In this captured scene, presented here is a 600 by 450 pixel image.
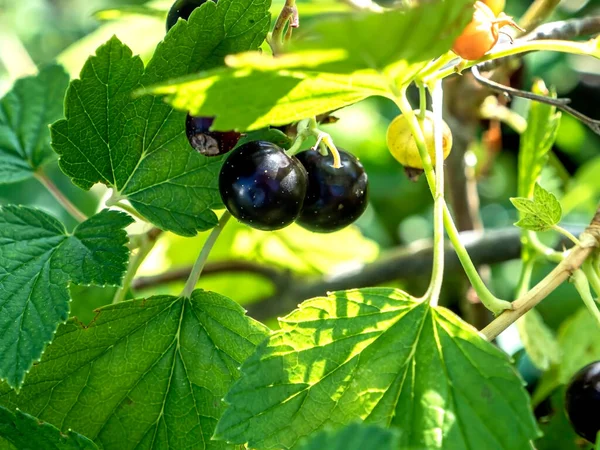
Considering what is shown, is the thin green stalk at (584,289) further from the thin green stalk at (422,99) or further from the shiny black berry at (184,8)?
the shiny black berry at (184,8)

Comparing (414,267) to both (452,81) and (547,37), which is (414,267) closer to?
(452,81)

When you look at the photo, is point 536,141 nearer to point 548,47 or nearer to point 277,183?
point 548,47

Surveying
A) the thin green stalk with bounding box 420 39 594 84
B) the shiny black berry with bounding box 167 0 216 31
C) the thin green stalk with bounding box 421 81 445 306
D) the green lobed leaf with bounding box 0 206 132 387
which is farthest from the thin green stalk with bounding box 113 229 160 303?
the thin green stalk with bounding box 420 39 594 84

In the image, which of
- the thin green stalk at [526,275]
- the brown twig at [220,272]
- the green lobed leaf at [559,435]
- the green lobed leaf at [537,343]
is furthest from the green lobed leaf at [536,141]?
the brown twig at [220,272]

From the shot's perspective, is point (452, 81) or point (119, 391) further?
point (452, 81)

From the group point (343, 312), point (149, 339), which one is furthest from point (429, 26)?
point (149, 339)

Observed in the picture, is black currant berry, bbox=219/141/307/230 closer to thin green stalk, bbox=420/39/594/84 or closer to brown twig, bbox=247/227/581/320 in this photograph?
thin green stalk, bbox=420/39/594/84

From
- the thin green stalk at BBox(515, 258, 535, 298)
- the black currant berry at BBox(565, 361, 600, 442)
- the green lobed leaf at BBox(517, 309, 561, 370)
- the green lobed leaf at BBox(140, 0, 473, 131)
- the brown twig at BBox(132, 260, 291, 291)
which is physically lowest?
the brown twig at BBox(132, 260, 291, 291)
